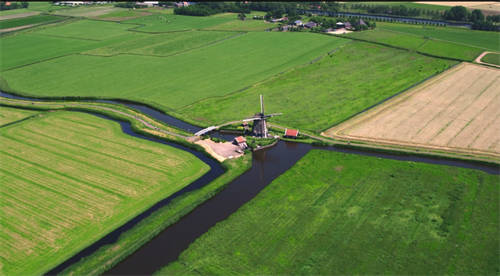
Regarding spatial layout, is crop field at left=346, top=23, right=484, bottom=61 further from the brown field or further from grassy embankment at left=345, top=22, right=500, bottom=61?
the brown field

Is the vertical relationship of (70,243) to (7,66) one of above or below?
below

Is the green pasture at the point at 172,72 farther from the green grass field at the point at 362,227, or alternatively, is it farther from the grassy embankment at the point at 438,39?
the green grass field at the point at 362,227

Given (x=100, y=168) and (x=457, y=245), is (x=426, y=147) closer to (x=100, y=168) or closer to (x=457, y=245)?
(x=457, y=245)

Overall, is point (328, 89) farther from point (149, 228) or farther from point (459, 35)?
point (459, 35)

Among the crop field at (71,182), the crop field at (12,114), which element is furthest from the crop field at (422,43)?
the crop field at (12,114)

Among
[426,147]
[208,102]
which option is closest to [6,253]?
[208,102]

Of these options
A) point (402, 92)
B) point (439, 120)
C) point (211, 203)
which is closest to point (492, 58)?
point (402, 92)
